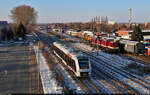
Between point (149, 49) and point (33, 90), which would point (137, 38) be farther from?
point (33, 90)

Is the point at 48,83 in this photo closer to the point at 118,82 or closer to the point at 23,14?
the point at 118,82

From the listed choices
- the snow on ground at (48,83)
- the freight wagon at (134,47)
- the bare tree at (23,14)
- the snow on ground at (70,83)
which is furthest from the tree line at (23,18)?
the snow on ground at (70,83)

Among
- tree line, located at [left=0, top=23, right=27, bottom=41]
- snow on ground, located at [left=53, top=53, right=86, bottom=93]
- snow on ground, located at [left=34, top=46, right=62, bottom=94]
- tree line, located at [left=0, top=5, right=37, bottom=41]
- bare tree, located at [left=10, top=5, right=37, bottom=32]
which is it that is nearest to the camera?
snow on ground, located at [left=34, top=46, right=62, bottom=94]

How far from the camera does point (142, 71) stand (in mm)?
21109

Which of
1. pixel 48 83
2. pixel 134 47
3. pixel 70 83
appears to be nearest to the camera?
pixel 70 83

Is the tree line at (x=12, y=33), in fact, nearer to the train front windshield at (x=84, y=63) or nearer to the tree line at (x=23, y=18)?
the tree line at (x=23, y=18)

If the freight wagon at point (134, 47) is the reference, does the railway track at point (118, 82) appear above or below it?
below

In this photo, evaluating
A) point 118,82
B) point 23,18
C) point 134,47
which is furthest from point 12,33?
point 118,82

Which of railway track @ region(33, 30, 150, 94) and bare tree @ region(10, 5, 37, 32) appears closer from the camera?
railway track @ region(33, 30, 150, 94)

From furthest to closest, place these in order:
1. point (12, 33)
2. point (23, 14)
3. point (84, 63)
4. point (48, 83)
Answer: point (23, 14) → point (12, 33) → point (84, 63) → point (48, 83)

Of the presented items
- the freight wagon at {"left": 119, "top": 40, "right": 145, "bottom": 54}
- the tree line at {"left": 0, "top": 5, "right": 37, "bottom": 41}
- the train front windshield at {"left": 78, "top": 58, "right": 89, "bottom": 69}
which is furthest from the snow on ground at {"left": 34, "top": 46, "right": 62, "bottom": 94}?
the tree line at {"left": 0, "top": 5, "right": 37, "bottom": 41}

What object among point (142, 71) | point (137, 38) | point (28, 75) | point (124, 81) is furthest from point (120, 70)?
point (137, 38)

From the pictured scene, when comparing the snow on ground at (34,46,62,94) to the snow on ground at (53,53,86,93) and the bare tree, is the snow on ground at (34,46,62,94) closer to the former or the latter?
the snow on ground at (53,53,86,93)

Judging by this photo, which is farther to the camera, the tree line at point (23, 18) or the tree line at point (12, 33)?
the tree line at point (23, 18)
